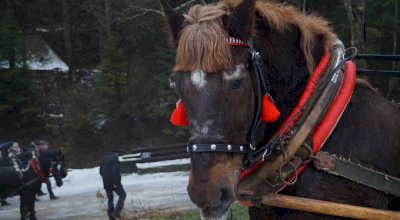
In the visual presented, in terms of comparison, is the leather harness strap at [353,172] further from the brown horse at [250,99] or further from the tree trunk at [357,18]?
the tree trunk at [357,18]

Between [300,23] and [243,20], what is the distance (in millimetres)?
542

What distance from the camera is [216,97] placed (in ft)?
8.31

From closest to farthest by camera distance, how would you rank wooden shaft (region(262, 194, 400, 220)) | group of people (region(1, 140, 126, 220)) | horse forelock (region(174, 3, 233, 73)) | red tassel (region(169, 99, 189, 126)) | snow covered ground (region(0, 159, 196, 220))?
1. horse forelock (region(174, 3, 233, 73))
2. wooden shaft (region(262, 194, 400, 220))
3. red tassel (region(169, 99, 189, 126))
4. group of people (region(1, 140, 126, 220))
5. snow covered ground (region(0, 159, 196, 220))

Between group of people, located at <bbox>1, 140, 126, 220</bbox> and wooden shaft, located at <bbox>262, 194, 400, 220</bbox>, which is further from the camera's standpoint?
group of people, located at <bbox>1, 140, 126, 220</bbox>

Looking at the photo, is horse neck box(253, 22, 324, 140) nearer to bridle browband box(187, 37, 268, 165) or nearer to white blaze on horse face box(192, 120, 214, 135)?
bridle browband box(187, 37, 268, 165)

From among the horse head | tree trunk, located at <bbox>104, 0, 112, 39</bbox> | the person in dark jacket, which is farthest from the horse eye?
tree trunk, located at <bbox>104, 0, 112, 39</bbox>

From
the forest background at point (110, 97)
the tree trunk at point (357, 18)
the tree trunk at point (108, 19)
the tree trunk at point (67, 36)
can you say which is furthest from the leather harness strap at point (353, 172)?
the tree trunk at point (67, 36)

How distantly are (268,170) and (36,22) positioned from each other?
32.2 metres

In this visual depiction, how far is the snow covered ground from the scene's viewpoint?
42.5ft

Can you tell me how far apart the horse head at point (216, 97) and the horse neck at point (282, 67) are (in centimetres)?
19

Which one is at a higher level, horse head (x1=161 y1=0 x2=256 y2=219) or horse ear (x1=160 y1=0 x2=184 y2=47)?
horse ear (x1=160 y1=0 x2=184 y2=47)

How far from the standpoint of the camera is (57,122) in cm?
2677

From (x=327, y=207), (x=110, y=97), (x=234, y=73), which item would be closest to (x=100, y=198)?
(x=110, y=97)

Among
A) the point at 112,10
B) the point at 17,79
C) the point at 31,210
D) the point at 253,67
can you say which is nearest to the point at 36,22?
the point at 112,10
